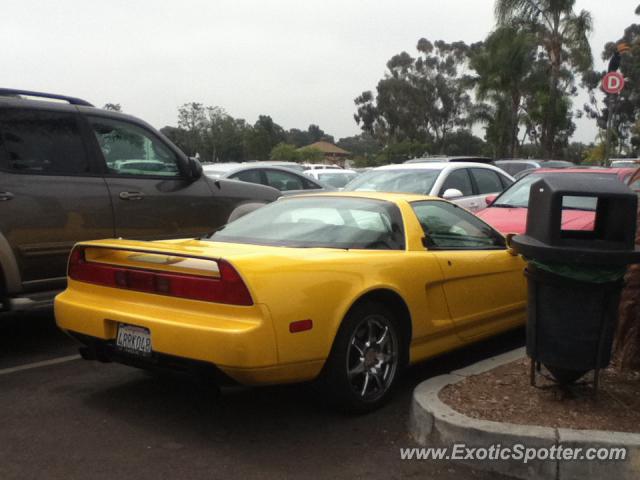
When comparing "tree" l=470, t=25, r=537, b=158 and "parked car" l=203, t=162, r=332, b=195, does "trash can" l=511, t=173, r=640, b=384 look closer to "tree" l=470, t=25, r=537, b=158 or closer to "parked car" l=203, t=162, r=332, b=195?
"parked car" l=203, t=162, r=332, b=195

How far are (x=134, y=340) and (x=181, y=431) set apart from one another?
580mm

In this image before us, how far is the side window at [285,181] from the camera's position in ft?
38.1

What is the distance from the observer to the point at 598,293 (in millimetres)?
3764

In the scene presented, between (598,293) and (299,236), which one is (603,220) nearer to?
(598,293)

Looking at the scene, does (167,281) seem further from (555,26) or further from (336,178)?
(555,26)

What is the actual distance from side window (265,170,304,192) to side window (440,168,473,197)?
8.54 ft

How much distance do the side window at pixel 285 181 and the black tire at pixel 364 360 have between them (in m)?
7.28

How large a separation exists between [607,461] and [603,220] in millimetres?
1260

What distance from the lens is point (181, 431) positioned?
413cm

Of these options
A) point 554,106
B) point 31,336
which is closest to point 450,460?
point 31,336

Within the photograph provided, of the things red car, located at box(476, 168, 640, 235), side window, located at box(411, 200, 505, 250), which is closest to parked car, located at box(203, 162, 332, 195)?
red car, located at box(476, 168, 640, 235)

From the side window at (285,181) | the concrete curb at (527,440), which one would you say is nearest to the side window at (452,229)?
the concrete curb at (527,440)

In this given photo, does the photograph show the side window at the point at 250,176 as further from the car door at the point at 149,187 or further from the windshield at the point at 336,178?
the windshield at the point at 336,178

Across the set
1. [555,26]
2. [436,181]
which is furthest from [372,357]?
[555,26]
